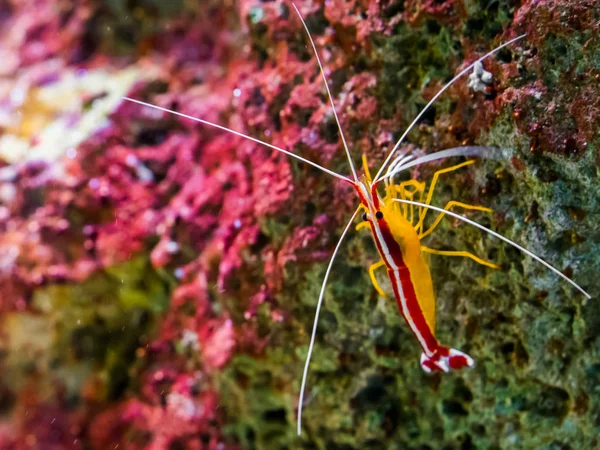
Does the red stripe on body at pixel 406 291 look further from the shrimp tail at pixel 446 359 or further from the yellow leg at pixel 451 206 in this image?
the yellow leg at pixel 451 206

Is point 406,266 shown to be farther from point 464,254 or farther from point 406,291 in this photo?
point 464,254

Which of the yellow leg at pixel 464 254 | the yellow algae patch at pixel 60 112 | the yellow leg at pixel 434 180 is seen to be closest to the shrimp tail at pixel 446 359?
the yellow leg at pixel 464 254

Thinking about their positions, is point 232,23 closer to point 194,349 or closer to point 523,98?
point 194,349


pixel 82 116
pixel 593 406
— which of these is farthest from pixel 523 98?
pixel 82 116

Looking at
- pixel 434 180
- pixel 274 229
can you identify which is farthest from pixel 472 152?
pixel 274 229

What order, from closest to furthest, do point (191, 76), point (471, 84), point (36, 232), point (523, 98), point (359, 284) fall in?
point (523, 98) → point (471, 84) → point (359, 284) → point (36, 232) → point (191, 76)
